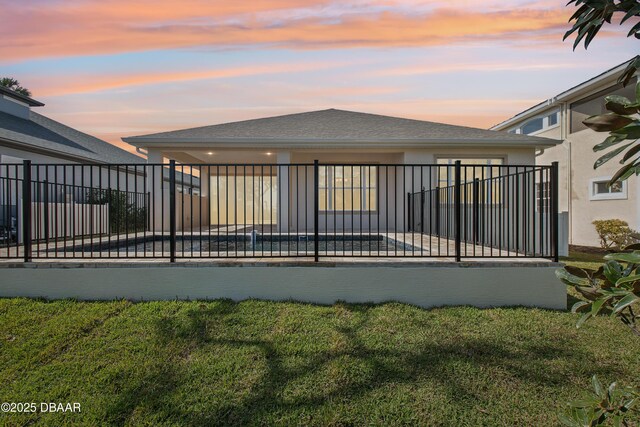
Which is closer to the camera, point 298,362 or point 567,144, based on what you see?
point 298,362

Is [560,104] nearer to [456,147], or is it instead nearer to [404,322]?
[456,147]

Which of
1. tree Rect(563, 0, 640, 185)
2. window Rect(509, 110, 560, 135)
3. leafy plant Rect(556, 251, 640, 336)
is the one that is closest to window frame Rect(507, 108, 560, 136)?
window Rect(509, 110, 560, 135)

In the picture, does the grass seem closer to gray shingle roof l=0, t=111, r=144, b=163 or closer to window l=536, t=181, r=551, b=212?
window l=536, t=181, r=551, b=212

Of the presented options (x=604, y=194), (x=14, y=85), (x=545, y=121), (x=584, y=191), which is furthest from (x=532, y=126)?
(x=14, y=85)

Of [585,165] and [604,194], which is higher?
[585,165]

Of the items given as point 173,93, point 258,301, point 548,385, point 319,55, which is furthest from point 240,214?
point 548,385

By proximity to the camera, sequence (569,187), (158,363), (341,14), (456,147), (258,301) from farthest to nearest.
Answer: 1. (569,187)
2. (456,147)
3. (341,14)
4. (258,301)
5. (158,363)

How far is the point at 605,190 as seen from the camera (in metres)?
11.1

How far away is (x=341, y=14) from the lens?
6625mm

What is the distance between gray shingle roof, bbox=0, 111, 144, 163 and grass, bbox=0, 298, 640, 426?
295 inches

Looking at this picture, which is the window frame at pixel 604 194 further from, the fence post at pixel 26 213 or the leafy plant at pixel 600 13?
the fence post at pixel 26 213

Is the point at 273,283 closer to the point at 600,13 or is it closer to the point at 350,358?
the point at 350,358

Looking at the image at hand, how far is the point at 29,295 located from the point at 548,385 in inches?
227

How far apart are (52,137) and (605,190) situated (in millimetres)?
17424
